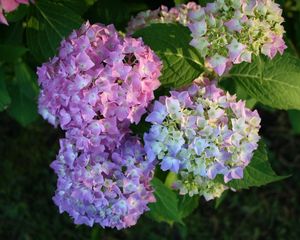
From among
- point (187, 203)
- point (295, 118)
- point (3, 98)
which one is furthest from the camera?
point (295, 118)

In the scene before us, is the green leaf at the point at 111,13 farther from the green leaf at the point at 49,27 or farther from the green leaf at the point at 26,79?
the green leaf at the point at 26,79

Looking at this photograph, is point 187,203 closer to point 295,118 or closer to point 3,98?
point 3,98

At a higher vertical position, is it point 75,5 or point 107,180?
point 75,5

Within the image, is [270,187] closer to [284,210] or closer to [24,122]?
[284,210]

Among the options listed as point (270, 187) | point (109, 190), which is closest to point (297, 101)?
point (109, 190)

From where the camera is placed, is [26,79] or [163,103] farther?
[26,79]

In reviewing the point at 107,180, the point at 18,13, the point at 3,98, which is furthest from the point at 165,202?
the point at 18,13

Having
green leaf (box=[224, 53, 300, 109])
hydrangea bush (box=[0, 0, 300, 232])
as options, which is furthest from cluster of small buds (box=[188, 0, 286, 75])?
green leaf (box=[224, 53, 300, 109])

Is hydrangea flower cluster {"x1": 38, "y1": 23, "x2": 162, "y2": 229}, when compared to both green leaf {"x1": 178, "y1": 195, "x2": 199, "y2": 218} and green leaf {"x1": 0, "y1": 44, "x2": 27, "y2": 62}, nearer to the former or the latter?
green leaf {"x1": 178, "y1": 195, "x2": 199, "y2": 218}
